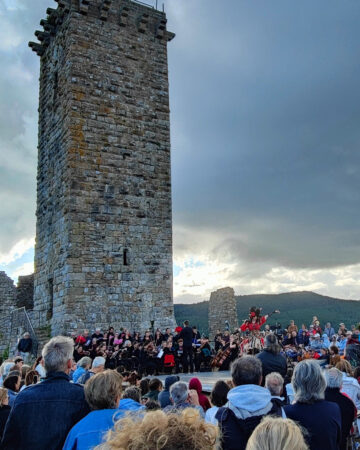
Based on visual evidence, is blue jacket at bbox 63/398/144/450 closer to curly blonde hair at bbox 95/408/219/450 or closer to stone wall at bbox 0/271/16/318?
curly blonde hair at bbox 95/408/219/450

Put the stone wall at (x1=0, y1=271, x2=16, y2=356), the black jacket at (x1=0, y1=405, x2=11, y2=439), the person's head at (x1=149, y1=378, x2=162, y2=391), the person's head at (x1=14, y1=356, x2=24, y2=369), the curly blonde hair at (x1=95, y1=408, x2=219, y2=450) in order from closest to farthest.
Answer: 1. the curly blonde hair at (x1=95, y1=408, x2=219, y2=450)
2. the black jacket at (x1=0, y1=405, x2=11, y2=439)
3. the person's head at (x1=149, y1=378, x2=162, y2=391)
4. the person's head at (x1=14, y1=356, x2=24, y2=369)
5. the stone wall at (x1=0, y1=271, x2=16, y2=356)

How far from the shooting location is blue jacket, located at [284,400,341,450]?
305 centimetres

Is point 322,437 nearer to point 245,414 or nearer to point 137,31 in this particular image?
point 245,414

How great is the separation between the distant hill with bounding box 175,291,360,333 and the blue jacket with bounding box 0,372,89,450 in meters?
38.6

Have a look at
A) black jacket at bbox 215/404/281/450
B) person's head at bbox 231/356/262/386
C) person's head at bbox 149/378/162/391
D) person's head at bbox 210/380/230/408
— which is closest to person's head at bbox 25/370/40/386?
person's head at bbox 149/378/162/391

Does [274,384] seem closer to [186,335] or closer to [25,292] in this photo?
[186,335]

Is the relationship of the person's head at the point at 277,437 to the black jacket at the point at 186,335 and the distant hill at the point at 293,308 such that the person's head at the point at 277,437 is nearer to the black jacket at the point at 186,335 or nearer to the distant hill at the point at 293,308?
the black jacket at the point at 186,335

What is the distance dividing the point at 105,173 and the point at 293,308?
122 ft

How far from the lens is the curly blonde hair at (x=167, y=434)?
1.53 metres

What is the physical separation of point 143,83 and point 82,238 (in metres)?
5.78

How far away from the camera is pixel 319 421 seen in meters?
3.10

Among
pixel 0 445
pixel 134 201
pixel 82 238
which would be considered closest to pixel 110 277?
pixel 82 238

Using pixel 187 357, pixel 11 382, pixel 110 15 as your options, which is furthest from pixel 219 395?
pixel 110 15

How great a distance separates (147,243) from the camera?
49.6 feet
